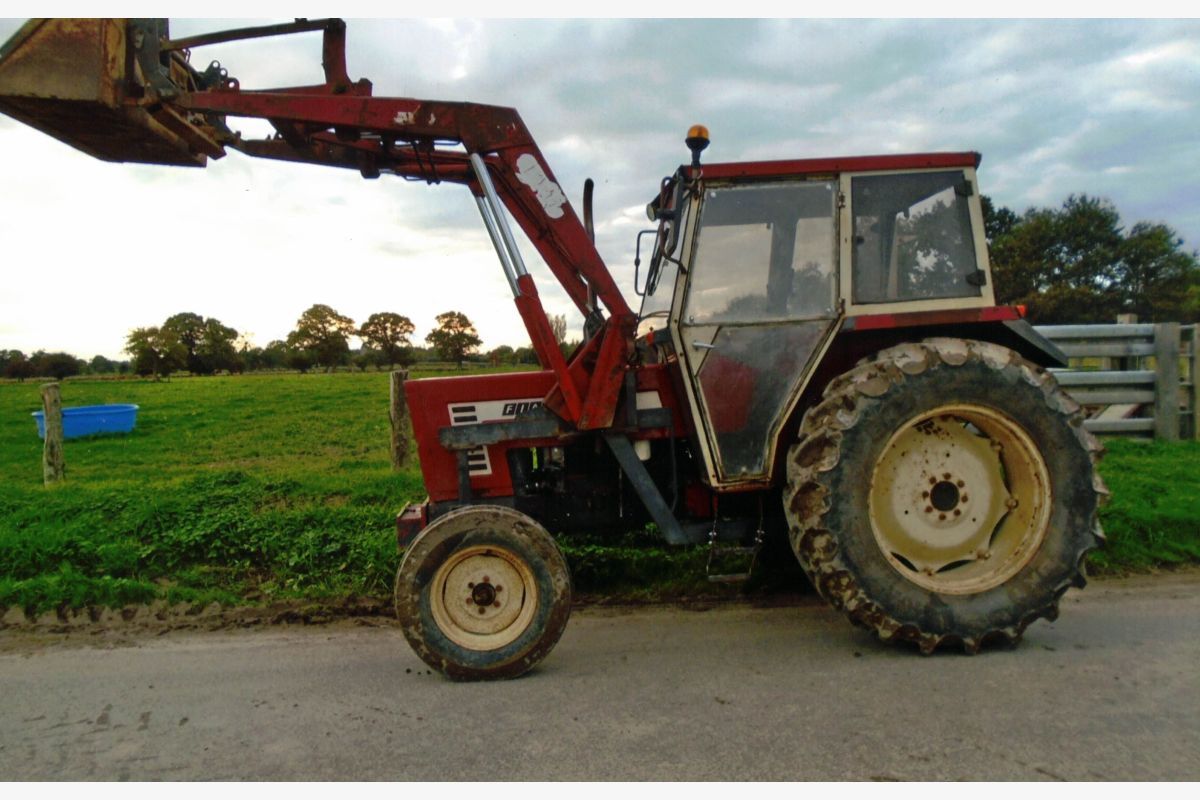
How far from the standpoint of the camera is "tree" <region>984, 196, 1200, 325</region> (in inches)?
1625

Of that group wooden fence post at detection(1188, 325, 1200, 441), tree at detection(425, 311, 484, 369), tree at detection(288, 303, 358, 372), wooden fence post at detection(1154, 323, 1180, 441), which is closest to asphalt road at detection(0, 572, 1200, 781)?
wooden fence post at detection(1154, 323, 1180, 441)

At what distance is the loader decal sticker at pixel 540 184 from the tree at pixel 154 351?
37.3m

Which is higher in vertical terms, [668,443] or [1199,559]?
[668,443]

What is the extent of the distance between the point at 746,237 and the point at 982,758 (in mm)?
2666

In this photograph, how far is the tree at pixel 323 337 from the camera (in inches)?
1640

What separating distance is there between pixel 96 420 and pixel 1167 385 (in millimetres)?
16025

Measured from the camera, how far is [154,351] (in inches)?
1468

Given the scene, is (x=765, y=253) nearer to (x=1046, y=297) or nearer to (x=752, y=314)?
(x=752, y=314)

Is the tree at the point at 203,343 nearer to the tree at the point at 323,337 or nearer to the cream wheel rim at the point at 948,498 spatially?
the tree at the point at 323,337

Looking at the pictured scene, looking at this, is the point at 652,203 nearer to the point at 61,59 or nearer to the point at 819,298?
the point at 819,298

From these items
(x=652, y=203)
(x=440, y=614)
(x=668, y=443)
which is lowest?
(x=440, y=614)

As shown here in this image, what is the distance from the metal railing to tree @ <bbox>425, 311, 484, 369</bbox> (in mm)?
17676

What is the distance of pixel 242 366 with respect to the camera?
42969mm

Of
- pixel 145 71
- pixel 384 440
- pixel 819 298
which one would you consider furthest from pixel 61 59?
pixel 384 440
